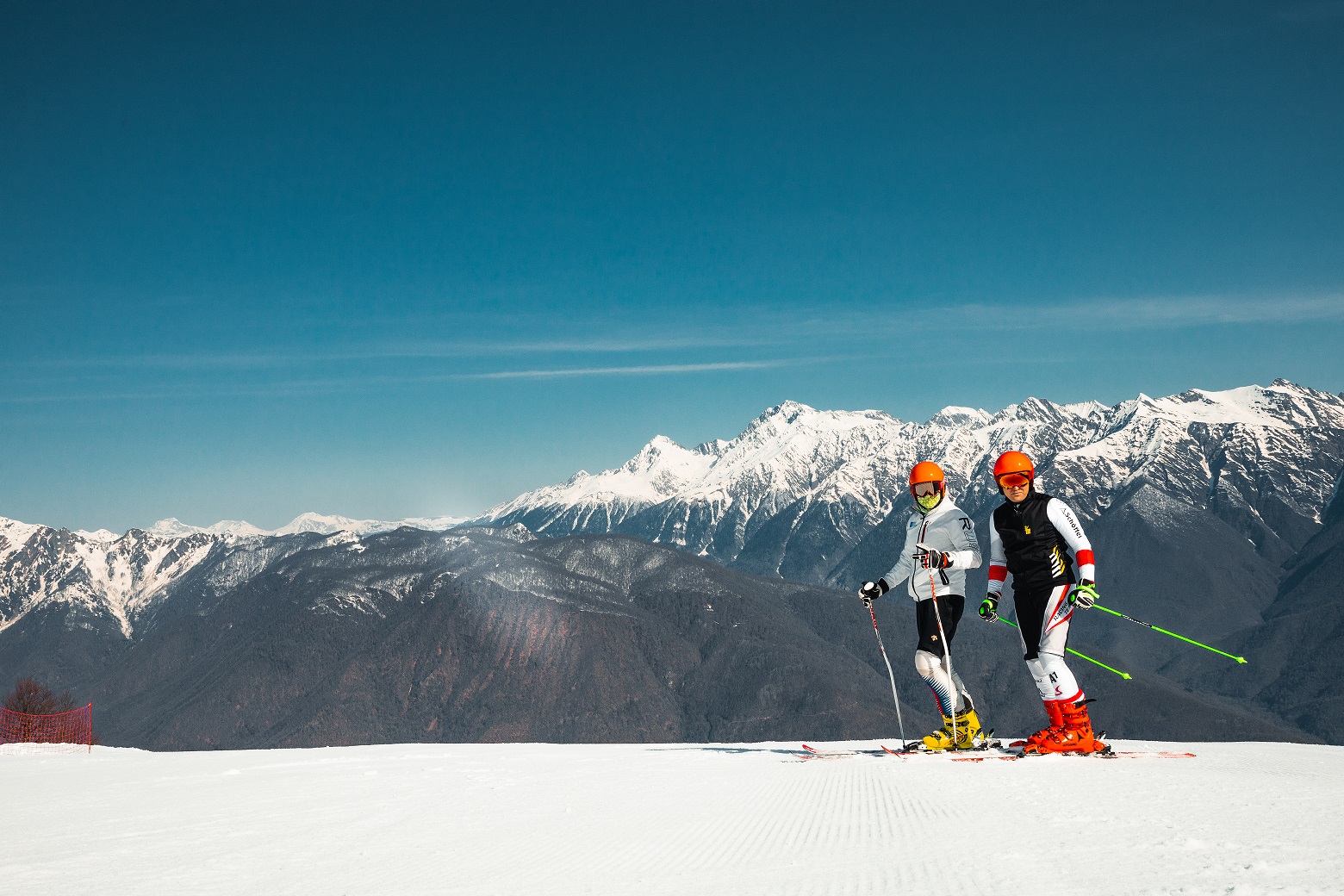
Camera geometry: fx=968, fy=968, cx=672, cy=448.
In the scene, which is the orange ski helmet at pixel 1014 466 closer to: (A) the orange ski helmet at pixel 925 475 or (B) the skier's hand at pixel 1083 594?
(A) the orange ski helmet at pixel 925 475

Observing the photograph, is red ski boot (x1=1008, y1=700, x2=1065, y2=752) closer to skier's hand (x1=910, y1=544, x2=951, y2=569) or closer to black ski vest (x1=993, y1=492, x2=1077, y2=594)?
black ski vest (x1=993, y1=492, x2=1077, y2=594)

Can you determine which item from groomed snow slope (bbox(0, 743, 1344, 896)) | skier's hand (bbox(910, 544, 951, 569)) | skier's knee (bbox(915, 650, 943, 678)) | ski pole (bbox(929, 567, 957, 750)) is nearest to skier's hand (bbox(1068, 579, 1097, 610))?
skier's hand (bbox(910, 544, 951, 569))

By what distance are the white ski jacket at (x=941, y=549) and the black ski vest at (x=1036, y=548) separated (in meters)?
0.87

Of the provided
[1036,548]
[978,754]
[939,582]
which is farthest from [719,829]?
[939,582]

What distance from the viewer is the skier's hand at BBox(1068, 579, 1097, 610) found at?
12.8 m

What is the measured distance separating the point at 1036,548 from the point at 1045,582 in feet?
1.62

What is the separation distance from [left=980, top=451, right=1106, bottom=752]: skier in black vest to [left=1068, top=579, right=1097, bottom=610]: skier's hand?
1 centimetres

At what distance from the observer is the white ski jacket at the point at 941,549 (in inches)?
584

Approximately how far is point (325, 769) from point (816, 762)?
25.4 feet

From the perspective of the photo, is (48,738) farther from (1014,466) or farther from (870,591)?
(1014,466)

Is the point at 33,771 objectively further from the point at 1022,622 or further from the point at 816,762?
the point at 1022,622

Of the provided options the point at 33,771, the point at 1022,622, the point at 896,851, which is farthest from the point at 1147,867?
the point at 33,771

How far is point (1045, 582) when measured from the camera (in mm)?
13578

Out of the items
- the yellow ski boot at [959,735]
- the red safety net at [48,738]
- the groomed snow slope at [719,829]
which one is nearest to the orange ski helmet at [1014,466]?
→ the yellow ski boot at [959,735]
